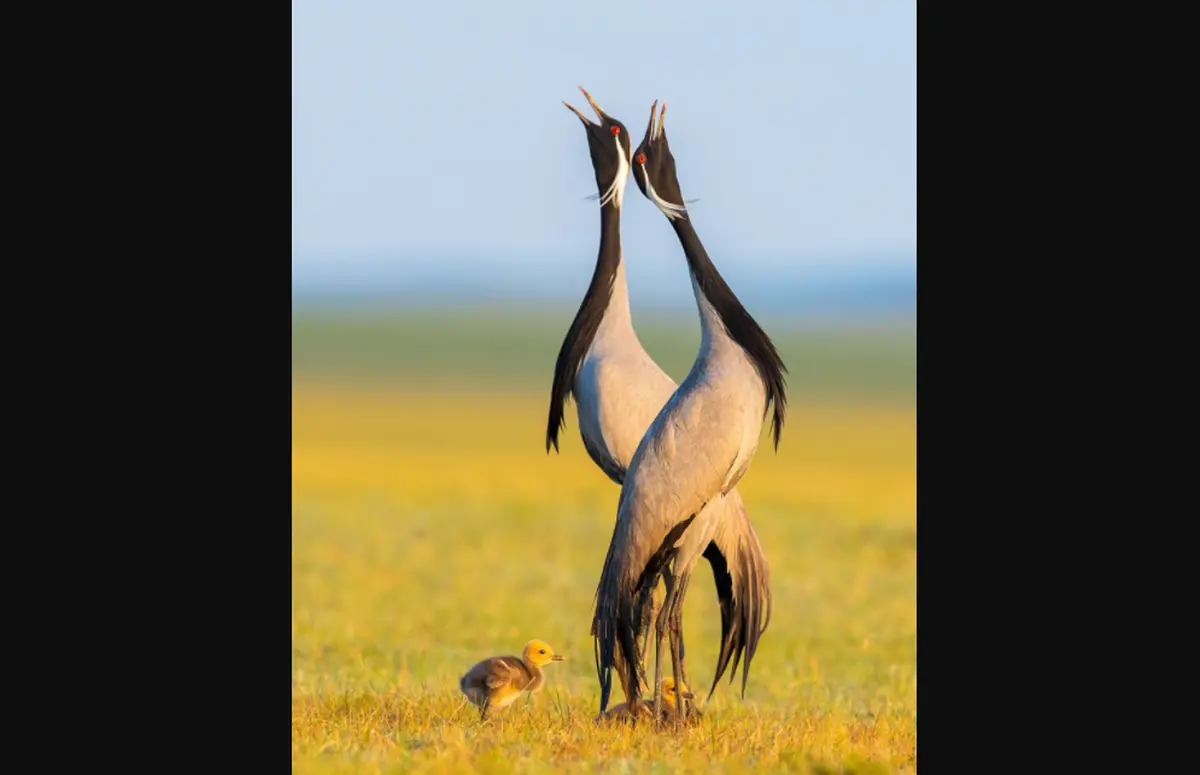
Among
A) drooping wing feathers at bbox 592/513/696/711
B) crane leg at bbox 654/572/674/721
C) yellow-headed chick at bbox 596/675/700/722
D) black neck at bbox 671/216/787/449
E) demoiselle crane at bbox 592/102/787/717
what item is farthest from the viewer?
yellow-headed chick at bbox 596/675/700/722

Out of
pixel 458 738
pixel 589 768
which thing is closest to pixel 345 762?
pixel 458 738

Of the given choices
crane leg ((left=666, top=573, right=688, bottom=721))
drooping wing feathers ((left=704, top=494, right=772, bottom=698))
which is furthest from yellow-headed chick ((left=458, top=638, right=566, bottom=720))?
drooping wing feathers ((left=704, top=494, right=772, bottom=698))

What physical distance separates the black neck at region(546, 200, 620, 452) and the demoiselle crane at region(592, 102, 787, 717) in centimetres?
66

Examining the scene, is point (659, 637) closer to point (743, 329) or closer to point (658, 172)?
point (743, 329)

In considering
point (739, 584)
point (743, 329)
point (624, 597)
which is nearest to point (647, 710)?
point (624, 597)

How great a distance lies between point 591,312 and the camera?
9367 mm

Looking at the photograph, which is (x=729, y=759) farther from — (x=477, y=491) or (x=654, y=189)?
(x=477, y=491)

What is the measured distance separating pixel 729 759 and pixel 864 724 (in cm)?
156

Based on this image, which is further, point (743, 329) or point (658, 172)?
point (658, 172)

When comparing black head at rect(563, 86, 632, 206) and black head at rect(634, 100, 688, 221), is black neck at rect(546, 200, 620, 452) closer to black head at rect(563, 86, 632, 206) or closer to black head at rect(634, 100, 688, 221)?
black head at rect(563, 86, 632, 206)

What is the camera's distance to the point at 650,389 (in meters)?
9.21

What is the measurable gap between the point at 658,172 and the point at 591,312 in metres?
1.02

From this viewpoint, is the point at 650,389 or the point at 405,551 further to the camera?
the point at 405,551

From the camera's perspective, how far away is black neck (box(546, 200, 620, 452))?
9.36 m
